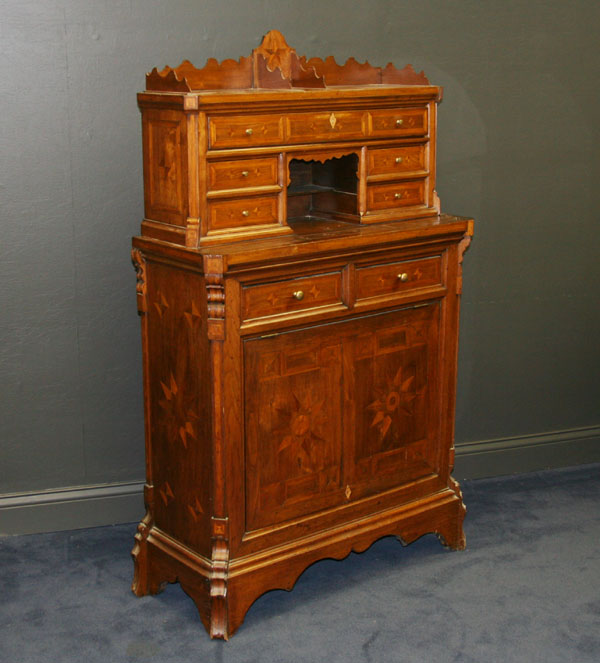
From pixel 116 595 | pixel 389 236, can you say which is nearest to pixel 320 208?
pixel 389 236

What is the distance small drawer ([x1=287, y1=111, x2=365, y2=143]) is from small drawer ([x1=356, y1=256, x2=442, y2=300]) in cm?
47

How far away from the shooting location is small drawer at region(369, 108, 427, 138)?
3.39 m

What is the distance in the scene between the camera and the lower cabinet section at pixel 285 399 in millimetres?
3104

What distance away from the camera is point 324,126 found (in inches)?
128

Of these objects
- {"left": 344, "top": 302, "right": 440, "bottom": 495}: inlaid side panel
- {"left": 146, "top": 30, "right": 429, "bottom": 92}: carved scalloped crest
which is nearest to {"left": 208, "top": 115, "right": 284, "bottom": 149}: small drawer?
{"left": 146, "top": 30, "right": 429, "bottom": 92}: carved scalloped crest

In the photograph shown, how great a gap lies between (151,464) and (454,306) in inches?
50.6

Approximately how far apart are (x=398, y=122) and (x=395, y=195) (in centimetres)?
26

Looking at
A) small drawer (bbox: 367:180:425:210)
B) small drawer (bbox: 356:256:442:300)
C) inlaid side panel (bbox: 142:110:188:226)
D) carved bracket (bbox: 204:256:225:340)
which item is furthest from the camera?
small drawer (bbox: 367:180:425:210)

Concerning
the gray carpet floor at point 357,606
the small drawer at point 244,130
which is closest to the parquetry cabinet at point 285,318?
the small drawer at point 244,130

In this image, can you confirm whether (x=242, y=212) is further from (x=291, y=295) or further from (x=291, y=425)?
(x=291, y=425)

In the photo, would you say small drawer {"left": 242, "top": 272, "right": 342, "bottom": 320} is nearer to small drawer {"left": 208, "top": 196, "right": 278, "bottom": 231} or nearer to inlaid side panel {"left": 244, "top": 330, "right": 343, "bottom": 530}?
inlaid side panel {"left": 244, "top": 330, "right": 343, "bottom": 530}

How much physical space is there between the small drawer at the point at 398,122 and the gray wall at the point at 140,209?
498mm

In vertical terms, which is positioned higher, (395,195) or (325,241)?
(395,195)

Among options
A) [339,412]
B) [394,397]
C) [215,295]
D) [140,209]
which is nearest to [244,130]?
[215,295]
